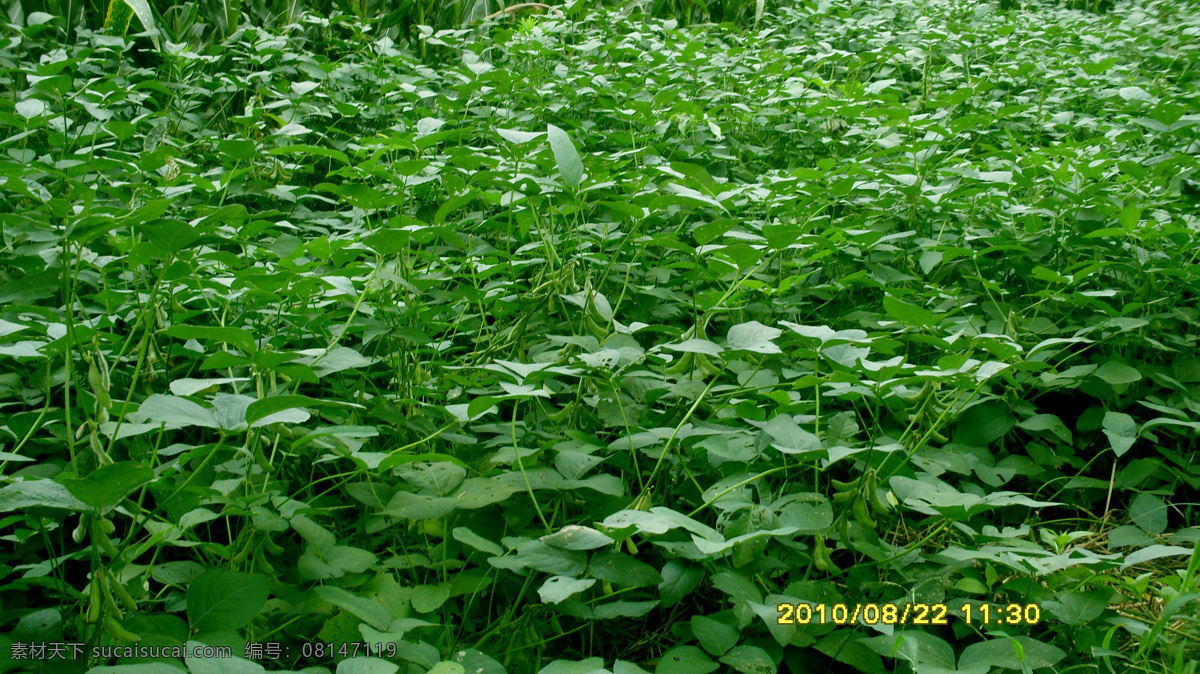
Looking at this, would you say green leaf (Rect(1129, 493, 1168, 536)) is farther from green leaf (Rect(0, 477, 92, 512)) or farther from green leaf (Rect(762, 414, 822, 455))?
green leaf (Rect(0, 477, 92, 512))

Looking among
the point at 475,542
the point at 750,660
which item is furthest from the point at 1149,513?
the point at 475,542

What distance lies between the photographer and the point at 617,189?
1.92 meters

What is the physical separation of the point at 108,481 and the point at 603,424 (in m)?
0.66

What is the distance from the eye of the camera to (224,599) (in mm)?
864

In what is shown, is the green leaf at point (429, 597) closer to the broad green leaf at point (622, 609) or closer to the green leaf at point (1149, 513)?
the broad green leaf at point (622, 609)

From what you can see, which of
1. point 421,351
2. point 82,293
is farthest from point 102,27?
point 421,351

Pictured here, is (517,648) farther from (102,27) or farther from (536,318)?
(102,27)

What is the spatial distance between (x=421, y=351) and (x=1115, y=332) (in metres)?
1.24

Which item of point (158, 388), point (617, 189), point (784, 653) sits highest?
point (617, 189)

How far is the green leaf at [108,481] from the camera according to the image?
2.36 feet

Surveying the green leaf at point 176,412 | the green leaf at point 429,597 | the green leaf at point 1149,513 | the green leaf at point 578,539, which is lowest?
the green leaf at point 1149,513

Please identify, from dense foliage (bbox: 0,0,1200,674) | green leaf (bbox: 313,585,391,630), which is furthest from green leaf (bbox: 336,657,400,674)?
green leaf (bbox: 313,585,391,630)

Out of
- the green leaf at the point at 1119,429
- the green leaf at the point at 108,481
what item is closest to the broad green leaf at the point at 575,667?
the green leaf at the point at 108,481
